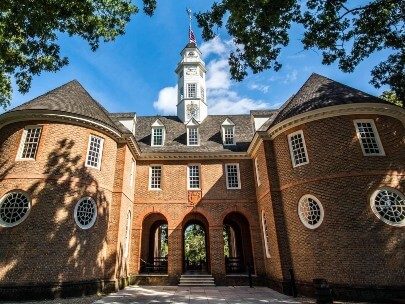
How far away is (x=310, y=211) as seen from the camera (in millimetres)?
14062

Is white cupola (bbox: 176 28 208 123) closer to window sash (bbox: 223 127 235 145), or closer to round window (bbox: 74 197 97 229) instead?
window sash (bbox: 223 127 235 145)

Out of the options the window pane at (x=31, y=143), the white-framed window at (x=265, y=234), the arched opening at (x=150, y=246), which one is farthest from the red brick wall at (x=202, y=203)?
the window pane at (x=31, y=143)

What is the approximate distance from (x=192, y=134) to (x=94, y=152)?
899 cm

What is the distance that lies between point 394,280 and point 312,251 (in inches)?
136

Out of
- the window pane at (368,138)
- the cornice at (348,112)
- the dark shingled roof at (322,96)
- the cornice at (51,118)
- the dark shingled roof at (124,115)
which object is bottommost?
the window pane at (368,138)

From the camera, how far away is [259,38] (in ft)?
37.0

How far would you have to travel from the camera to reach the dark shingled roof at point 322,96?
48.7 feet

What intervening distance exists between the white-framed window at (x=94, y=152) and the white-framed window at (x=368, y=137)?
14.8m

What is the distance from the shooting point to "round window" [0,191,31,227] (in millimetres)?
13219

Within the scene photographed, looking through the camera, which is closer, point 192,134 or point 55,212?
point 55,212

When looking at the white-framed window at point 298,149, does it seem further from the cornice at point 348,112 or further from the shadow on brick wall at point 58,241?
the shadow on brick wall at point 58,241

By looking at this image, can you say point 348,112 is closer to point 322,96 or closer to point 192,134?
point 322,96

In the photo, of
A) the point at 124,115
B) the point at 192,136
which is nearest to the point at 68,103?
the point at 124,115

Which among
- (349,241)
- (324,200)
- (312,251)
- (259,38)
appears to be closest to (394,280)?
(349,241)
